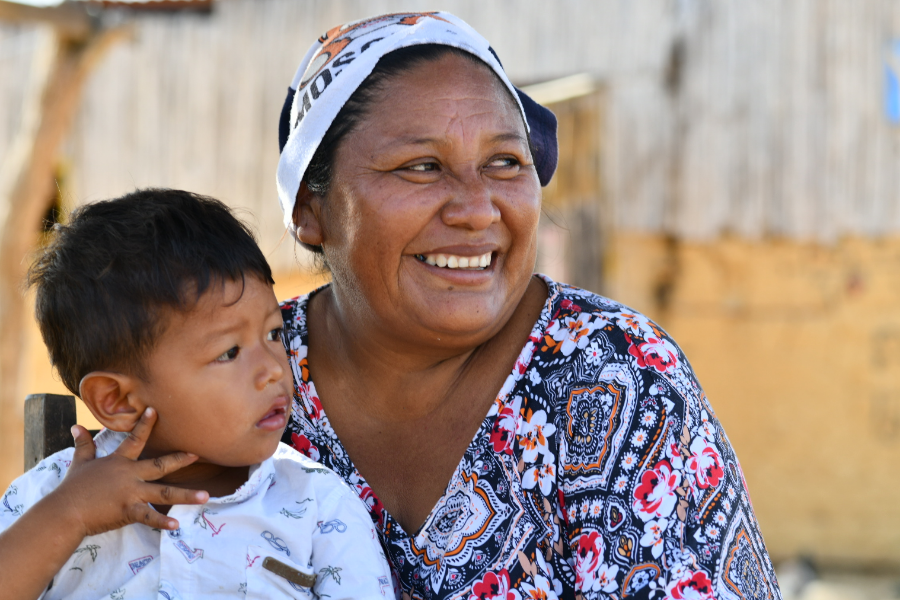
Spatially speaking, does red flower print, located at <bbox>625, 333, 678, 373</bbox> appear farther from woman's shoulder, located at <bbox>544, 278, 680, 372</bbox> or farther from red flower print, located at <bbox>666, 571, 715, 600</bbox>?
red flower print, located at <bbox>666, 571, 715, 600</bbox>

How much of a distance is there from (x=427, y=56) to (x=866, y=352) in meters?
8.31

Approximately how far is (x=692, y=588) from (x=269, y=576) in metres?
0.89

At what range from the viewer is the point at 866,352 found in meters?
9.50

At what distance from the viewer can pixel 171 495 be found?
6.51 ft

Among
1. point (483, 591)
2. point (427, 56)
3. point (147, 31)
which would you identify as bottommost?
point (483, 591)

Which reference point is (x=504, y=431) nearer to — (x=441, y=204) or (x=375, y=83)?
(x=441, y=204)

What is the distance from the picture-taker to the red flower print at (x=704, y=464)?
1980 millimetres

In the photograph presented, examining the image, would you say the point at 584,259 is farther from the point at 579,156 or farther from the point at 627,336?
the point at 627,336

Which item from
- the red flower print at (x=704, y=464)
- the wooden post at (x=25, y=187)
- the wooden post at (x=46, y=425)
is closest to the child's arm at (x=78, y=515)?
the wooden post at (x=46, y=425)

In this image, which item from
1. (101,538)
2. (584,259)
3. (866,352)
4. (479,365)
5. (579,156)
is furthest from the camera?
(866,352)

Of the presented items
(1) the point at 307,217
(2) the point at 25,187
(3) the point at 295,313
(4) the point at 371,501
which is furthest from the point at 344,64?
(2) the point at 25,187

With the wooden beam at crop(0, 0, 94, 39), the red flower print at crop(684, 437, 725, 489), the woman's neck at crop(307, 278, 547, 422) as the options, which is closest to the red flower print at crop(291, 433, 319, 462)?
the woman's neck at crop(307, 278, 547, 422)

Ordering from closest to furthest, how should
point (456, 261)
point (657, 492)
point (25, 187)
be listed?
point (657, 492) < point (456, 261) < point (25, 187)

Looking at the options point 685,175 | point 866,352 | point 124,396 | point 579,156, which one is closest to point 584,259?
point 579,156
